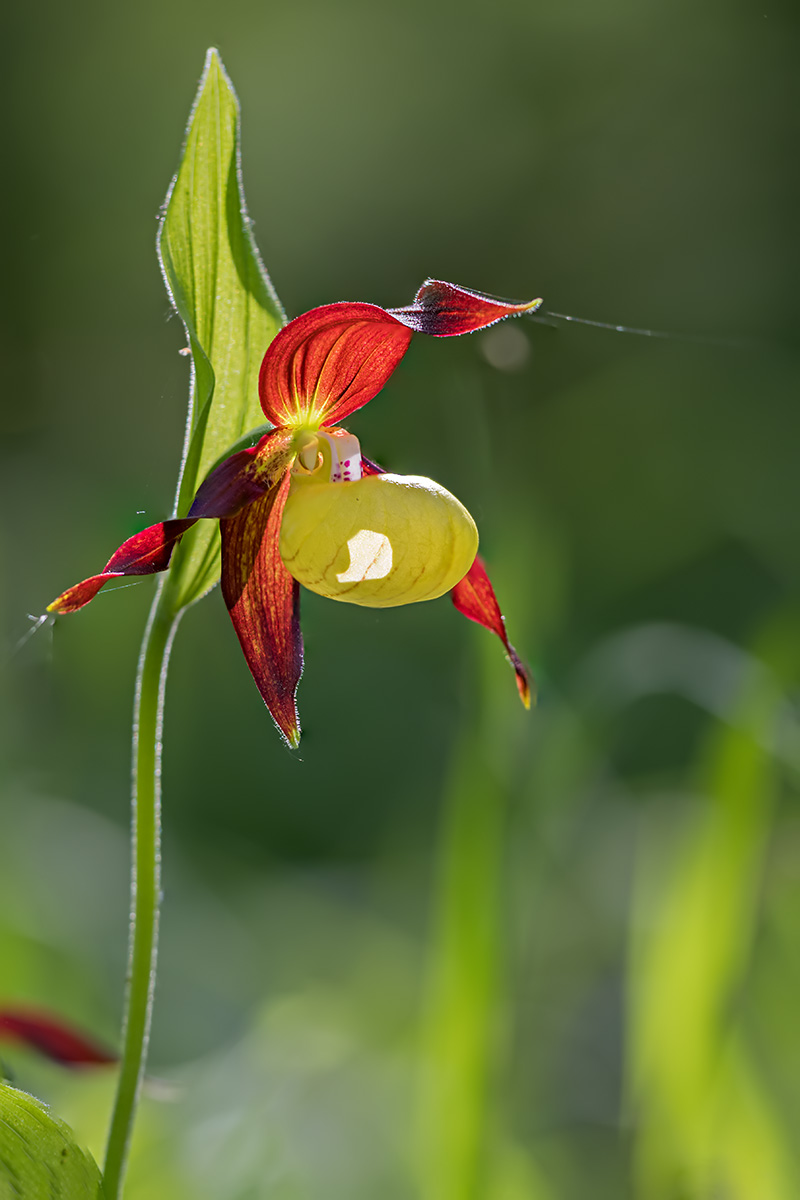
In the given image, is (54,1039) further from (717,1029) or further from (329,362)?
(717,1029)

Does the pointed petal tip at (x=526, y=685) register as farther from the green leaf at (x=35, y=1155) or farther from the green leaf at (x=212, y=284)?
the green leaf at (x=35, y=1155)

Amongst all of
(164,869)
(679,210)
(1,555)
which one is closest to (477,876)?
(164,869)

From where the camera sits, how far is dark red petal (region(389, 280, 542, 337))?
0.38 m

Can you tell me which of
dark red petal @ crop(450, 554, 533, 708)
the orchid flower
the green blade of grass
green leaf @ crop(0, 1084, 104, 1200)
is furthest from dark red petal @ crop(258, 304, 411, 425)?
the green blade of grass

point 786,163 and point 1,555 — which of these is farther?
point 786,163

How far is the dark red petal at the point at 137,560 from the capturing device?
1.22 ft

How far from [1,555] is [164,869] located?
638 millimetres

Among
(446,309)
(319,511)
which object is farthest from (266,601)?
(446,309)

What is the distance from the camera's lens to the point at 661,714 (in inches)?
86.7

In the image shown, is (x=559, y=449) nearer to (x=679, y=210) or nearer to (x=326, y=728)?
(x=679, y=210)

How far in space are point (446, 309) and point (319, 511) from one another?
0.11 metres

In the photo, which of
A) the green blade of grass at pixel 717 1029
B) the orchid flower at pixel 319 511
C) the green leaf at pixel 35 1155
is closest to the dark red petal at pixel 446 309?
the orchid flower at pixel 319 511

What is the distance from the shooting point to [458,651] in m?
2.17

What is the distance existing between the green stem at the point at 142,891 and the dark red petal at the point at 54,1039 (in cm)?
12
